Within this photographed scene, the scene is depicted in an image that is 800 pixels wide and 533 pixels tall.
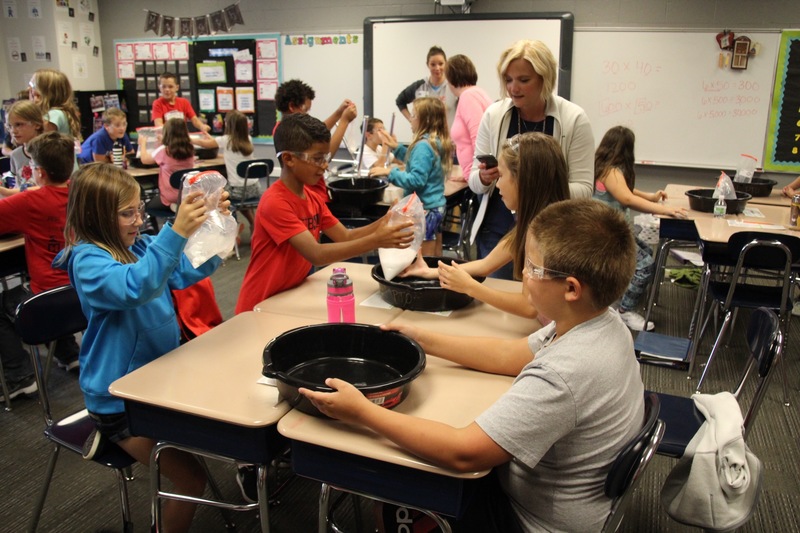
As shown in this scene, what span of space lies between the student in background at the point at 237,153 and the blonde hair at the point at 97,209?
349 cm

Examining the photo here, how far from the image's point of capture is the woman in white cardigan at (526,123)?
2.46m

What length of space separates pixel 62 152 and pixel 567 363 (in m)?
2.58

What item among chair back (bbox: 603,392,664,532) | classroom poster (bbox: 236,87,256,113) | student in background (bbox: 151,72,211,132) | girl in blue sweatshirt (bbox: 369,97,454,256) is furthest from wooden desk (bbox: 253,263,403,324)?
classroom poster (bbox: 236,87,256,113)

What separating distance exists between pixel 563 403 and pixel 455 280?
82cm

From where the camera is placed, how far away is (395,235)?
1.99m

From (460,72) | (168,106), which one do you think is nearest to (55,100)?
(168,106)

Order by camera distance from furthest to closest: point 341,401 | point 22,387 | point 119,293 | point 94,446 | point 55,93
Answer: point 55,93
point 22,387
point 94,446
point 119,293
point 341,401

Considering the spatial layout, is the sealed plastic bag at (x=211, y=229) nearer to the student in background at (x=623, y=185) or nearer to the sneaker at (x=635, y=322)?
the student in background at (x=623, y=185)

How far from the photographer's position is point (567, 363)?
1.11 metres

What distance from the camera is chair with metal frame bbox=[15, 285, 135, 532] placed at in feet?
5.59

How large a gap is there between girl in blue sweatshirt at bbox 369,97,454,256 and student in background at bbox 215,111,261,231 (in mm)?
1842

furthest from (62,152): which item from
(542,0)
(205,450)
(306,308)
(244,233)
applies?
(542,0)

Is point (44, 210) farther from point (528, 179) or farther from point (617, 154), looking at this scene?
point (617, 154)

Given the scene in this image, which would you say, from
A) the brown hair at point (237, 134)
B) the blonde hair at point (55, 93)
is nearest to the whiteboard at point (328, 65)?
the brown hair at point (237, 134)
